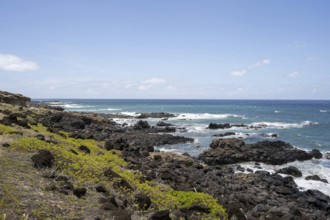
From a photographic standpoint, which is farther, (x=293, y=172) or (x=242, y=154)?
(x=242, y=154)

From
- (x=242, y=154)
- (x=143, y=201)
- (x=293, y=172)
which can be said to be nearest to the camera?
(x=143, y=201)

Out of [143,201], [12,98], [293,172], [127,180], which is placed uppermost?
[12,98]

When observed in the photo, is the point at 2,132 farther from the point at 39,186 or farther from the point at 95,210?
the point at 95,210

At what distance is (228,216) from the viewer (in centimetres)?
1281

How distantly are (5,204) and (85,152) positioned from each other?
32.5 feet

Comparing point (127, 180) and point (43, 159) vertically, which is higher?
point (43, 159)

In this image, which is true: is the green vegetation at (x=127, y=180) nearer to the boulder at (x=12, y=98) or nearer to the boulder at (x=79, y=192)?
the boulder at (x=79, y=192)

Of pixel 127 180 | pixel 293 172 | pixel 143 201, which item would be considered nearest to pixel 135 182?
pixel 127 180

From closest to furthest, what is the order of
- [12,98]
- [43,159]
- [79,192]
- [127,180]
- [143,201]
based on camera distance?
[79,192] → [143,201] → [43,159] → [127,180] → [12,98]

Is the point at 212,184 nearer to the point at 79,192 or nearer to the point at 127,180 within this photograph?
the point at 127,180

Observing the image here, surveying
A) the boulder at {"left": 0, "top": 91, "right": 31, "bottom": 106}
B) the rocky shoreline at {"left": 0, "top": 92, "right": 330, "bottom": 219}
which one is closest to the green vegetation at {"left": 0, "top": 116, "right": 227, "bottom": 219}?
the rocky shoreline at {"left": 0, "top": 92, "right": 330, "bottom": 219}

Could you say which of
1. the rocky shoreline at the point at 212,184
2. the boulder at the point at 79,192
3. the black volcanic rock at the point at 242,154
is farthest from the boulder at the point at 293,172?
the boulder at the point at 79,192

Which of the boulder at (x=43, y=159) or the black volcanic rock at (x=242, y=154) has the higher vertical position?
the boulder at (x=43, y=159)

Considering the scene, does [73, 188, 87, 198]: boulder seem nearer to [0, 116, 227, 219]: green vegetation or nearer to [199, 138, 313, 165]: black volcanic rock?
[0, 116, 227, 219]: green vegetation
